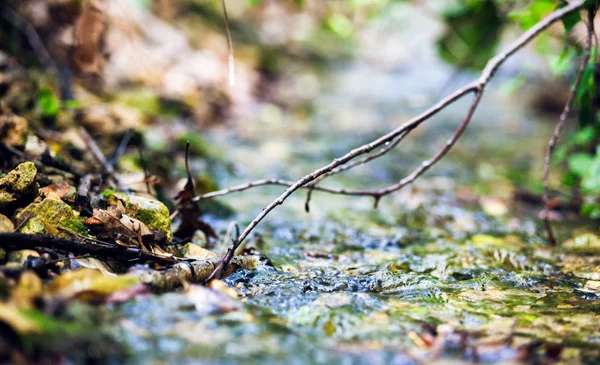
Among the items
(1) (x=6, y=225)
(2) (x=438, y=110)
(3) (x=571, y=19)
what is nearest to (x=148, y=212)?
(1) (x=6, y=225)

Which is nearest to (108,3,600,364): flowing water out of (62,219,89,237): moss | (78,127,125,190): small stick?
(62,219,89,237): moss

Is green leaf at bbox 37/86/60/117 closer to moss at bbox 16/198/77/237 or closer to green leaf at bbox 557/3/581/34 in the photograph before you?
moss at bbox 16/198/77/237

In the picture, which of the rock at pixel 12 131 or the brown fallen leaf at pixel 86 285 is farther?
the rock at pixel 12 131

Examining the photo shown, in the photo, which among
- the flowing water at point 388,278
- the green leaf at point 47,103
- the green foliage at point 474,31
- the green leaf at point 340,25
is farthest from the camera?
the green leaf at point 340,25

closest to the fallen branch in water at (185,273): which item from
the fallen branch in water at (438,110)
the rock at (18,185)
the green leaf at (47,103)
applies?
the fallen branch in water at (438,110)

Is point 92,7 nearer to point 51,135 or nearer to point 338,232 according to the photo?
point 51,135

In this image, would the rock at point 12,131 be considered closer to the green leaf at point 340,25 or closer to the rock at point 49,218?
the rock at point 49,218

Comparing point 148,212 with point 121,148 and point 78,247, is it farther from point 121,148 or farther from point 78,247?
point 121,148
